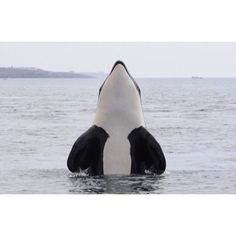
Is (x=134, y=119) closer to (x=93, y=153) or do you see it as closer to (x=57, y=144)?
(x=93, y=153)

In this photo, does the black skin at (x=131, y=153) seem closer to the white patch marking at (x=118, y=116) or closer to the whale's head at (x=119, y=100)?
the white patch marking at (x=118, y=116)

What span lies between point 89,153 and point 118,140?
0.51m

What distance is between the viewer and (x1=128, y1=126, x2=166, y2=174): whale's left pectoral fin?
408 inches

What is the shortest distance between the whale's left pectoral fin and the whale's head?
0.20m

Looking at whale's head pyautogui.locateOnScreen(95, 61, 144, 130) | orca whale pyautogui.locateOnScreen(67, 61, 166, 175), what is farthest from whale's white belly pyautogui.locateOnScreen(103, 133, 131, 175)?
whale's head pyautogui.locateOnScreen(95, 61, 144, 130)

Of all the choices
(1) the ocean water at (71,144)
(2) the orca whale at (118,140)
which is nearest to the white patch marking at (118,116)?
(2) the orca whale at (118,140)

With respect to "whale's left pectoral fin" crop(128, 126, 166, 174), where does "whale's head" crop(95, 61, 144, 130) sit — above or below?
above

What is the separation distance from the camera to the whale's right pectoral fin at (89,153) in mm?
10320

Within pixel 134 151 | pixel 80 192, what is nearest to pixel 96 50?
pixel 134 151

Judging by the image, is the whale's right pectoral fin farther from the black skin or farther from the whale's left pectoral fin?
the whale's left pectoral fin

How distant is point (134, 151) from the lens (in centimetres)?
1041

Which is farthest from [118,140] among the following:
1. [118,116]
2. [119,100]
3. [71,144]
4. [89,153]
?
[71,144]

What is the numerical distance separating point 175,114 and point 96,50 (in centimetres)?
1464

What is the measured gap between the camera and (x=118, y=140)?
34.2 feet
